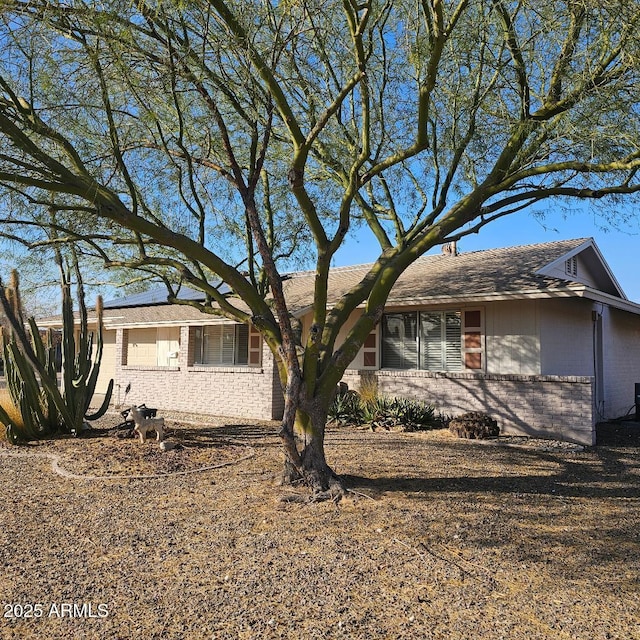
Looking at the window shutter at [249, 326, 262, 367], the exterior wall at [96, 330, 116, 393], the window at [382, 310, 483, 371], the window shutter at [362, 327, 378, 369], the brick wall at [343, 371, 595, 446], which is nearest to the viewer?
the brick wall at [343, 371, 595, 446]

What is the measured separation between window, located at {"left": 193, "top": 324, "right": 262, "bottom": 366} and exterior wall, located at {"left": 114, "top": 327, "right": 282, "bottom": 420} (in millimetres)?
489


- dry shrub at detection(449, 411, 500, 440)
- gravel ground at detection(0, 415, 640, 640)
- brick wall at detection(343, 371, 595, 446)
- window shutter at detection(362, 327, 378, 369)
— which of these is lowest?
gravel ground at detection(0, 415, 640, 640)

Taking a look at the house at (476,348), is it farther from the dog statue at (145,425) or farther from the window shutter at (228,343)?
the dog statue at (145,425)

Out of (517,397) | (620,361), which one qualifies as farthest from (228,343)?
(620,361)

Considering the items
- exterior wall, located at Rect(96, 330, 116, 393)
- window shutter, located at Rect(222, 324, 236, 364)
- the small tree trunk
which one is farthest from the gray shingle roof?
exterior wall, located at Rect(96, 330, 116, 393)

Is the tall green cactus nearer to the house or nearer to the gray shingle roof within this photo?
the house

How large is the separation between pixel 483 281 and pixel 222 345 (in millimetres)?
8245

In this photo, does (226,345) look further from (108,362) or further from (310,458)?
(310,458)

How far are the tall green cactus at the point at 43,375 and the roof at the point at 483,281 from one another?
429cm

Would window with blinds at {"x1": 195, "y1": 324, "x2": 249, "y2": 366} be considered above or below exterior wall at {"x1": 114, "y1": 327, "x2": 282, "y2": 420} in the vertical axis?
above

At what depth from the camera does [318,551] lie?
502 cm

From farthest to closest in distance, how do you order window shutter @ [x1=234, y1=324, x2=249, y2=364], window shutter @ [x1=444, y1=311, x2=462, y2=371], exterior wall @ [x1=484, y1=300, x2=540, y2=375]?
window shutter @ [x1=234, y1=324, x2=249, y2=364] < window shutter @ [x1=444, y1=311, x2=462, y2=371] < exterior wall @ [x1=484, y1=300, x2=540, y2=375]

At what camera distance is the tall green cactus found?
421 inches

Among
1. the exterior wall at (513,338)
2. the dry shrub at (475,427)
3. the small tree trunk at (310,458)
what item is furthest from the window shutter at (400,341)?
the small tree trunk at (310,458)
